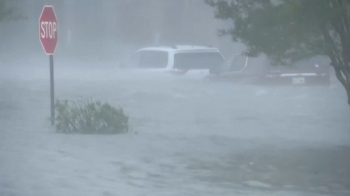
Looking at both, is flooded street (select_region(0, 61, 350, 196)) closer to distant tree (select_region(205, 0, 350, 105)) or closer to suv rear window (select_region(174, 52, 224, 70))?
suv rear window (select_region(174, 52, 224, 70))

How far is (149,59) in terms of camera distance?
24234 mm

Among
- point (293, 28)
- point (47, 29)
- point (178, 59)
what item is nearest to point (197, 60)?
point (178, 59)

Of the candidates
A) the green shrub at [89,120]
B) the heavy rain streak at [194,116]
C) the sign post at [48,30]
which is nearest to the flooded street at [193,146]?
the heavy rain streak at [194,116]

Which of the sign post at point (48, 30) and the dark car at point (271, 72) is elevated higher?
the sign post at point (48, 30)

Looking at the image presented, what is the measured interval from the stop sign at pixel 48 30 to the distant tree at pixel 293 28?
3.71 metres

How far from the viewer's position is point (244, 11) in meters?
12.5

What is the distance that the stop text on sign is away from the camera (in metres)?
14.9

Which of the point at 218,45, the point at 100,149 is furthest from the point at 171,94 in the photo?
the point at 100,149

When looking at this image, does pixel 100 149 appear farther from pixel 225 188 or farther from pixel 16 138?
pixel 225 188

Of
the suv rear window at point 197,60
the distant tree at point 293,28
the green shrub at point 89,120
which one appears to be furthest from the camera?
the suv rear window at point 197,60

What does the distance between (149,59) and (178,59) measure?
4.39 ft

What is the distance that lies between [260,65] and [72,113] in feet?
25.3

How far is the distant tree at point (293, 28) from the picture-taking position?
10.8 metres

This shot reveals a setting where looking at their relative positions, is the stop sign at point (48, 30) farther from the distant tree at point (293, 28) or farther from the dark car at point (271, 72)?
the dark car at point (271, 72)
